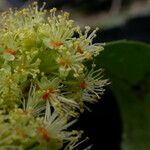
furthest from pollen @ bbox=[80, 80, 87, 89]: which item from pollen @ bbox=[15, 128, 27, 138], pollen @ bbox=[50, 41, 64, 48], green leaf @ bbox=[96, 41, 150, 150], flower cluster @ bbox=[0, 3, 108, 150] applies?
green leaf @ bbox=[96, 41, 150, 150]

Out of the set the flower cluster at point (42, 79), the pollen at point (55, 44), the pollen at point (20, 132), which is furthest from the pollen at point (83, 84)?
the pollen at point (20, 132)

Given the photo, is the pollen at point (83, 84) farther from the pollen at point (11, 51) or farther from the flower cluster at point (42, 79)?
the pollen at point (11, 51)

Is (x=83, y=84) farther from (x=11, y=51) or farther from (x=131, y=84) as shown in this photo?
(x=131, y=84)

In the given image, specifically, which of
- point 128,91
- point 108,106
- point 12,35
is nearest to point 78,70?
point 12,35

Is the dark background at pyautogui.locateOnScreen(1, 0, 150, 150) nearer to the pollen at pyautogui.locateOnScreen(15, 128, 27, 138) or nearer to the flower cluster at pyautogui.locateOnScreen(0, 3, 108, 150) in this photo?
the flower cluster at pyautogui.locateOnScreen(0, 3, 108, 150)

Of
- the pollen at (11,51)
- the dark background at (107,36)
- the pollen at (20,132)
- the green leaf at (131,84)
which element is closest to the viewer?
the pollen at (20,132)

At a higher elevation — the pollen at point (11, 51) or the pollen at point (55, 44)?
the pollen at point (11, 51)
